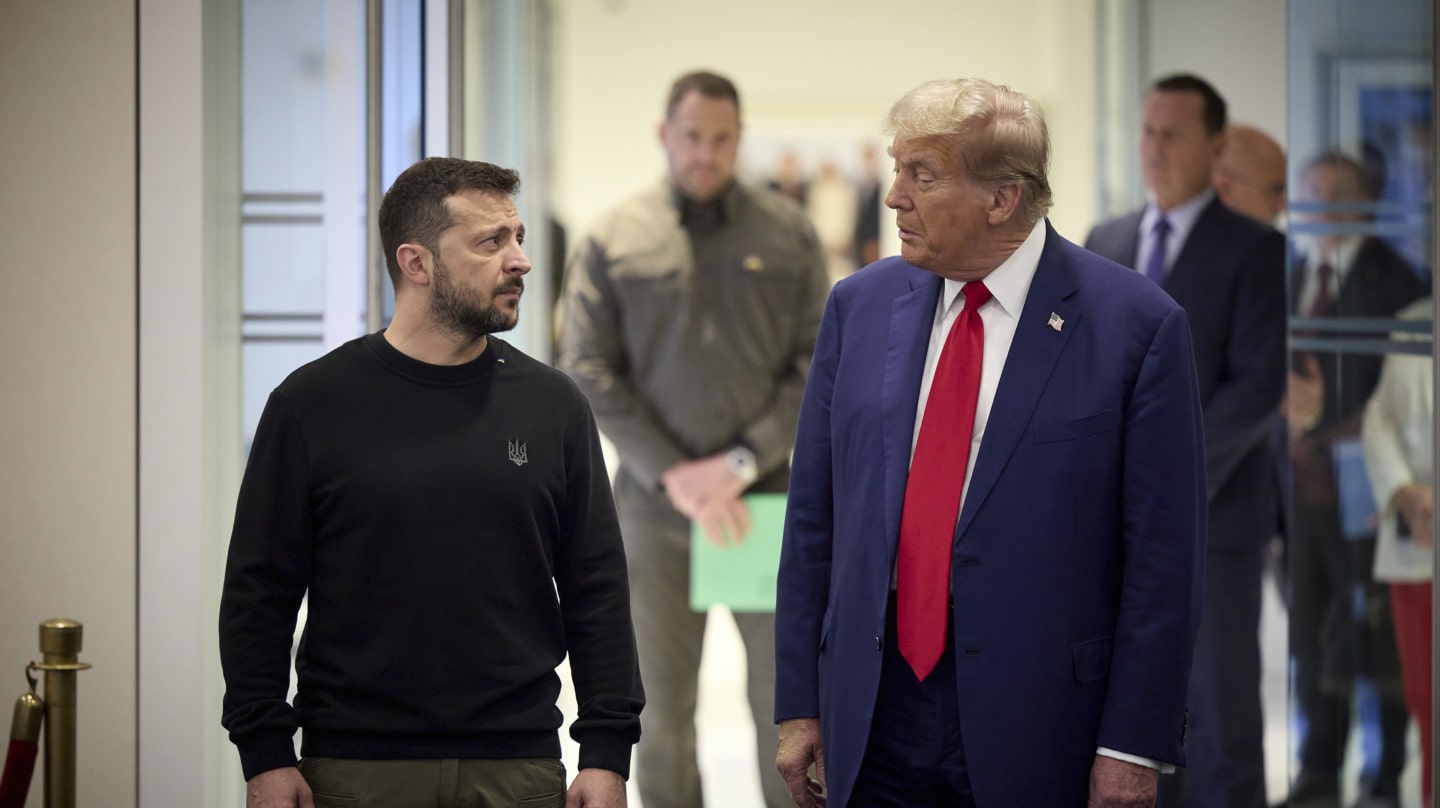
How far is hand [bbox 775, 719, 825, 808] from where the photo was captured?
208 cm

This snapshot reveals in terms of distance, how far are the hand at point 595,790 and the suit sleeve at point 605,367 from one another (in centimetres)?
195

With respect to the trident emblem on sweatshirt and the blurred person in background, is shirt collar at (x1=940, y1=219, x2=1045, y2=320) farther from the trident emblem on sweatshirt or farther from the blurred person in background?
the blurred person in background

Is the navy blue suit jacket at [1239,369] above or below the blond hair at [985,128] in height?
below

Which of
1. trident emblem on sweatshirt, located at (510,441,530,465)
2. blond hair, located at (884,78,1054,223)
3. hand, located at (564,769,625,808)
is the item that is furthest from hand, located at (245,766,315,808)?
blond hair, located at (884,78,1054,223)

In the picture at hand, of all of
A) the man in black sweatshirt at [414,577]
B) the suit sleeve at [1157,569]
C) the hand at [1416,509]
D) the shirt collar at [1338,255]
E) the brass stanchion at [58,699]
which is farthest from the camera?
the shirt collar at [1338,255]

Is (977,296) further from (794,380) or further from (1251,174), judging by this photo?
(1251,174)

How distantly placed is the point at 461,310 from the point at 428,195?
0.64 ft

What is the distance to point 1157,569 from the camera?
189cm

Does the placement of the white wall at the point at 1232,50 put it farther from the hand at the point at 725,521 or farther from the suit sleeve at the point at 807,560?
the suit sleeve at the point at 807,560

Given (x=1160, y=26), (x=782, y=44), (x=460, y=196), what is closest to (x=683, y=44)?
(x=782, y=44)

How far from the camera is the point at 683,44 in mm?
4070

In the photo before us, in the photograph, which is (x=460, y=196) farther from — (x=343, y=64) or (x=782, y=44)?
(x=782, y=44)

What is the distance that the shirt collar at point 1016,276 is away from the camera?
6.57 ft

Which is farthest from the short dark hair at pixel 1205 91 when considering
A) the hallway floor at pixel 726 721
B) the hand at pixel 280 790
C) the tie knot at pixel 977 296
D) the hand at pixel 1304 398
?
the hand at pixel 280 790
